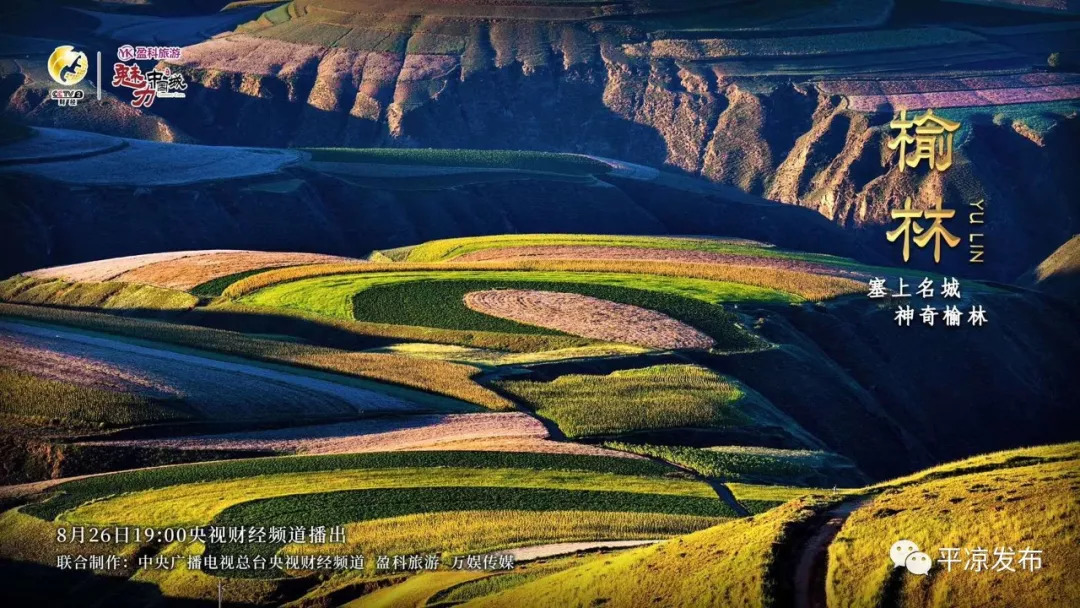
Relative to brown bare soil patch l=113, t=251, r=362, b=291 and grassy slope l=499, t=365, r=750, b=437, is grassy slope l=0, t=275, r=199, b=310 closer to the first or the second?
brown bare soil patch l=113, t=251, r=362, b=291

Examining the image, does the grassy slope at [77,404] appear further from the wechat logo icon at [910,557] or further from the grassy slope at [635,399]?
the wechat logo icon at [910,557]

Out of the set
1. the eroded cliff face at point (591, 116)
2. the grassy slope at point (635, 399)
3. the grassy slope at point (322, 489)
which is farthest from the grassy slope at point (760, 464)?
the eroded cliff face at point (591, 116)

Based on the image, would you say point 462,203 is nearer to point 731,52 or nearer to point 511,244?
point 511,244

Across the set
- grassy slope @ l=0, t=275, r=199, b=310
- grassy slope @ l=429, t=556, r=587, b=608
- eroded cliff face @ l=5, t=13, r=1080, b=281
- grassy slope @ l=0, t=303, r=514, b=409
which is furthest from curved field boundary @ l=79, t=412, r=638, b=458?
eroded cliff face @ l=5, t=13, r=1080, b=281

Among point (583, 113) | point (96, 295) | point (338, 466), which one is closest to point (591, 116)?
point (583, 113)

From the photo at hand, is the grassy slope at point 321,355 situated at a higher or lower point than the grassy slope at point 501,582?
higher

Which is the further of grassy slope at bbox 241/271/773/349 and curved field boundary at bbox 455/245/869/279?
curved field boundary at bbox 455/245/869/279
